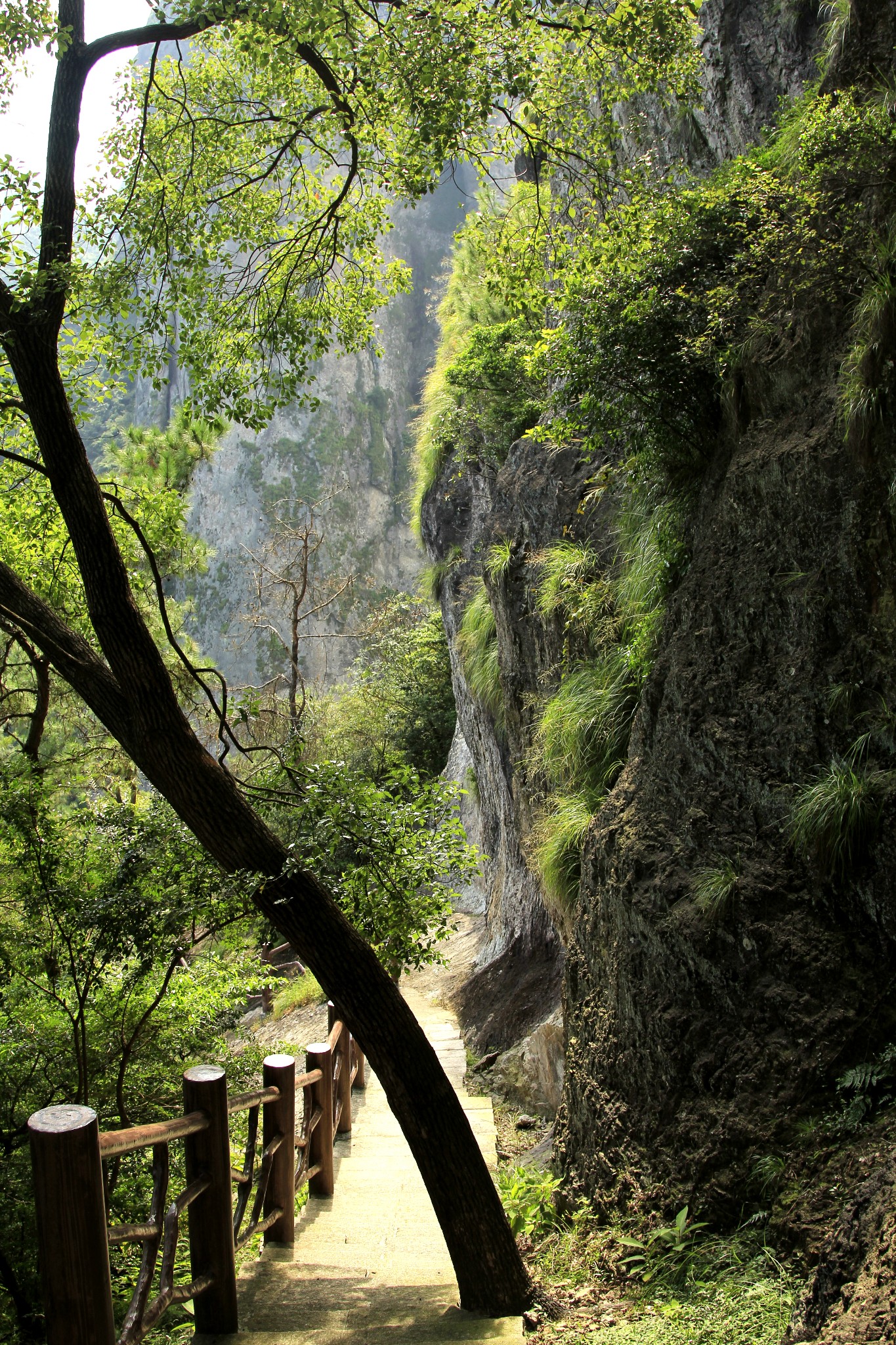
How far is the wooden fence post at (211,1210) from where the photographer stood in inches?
142

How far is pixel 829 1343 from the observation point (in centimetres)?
235

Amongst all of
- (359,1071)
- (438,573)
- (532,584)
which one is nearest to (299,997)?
(359,1071)

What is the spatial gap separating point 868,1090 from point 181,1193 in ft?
8.65

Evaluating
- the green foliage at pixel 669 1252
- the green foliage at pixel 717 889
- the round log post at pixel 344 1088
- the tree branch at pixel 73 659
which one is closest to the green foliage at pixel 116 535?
the tree branch at pixel 73 659

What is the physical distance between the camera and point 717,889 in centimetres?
441

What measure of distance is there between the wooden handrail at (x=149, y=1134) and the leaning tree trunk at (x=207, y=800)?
89 cm

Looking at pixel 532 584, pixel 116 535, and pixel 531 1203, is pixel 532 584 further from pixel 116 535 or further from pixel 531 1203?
pixel 531 1203

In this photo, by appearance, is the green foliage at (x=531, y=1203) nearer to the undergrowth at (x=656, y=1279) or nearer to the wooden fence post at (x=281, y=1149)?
the undergrowth at (x=656, y=1279)

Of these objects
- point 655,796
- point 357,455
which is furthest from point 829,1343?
point 357,455

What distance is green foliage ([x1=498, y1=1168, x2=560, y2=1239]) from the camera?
4.95 m

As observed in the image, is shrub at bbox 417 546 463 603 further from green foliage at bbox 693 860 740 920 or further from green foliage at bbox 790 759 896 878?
green foliage at bbox 790 759 896 878

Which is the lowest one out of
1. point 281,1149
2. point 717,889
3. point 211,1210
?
point 281,1149

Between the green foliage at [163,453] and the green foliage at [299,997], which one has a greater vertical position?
the green foliage at [163,453]

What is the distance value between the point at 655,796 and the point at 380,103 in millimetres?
4089
